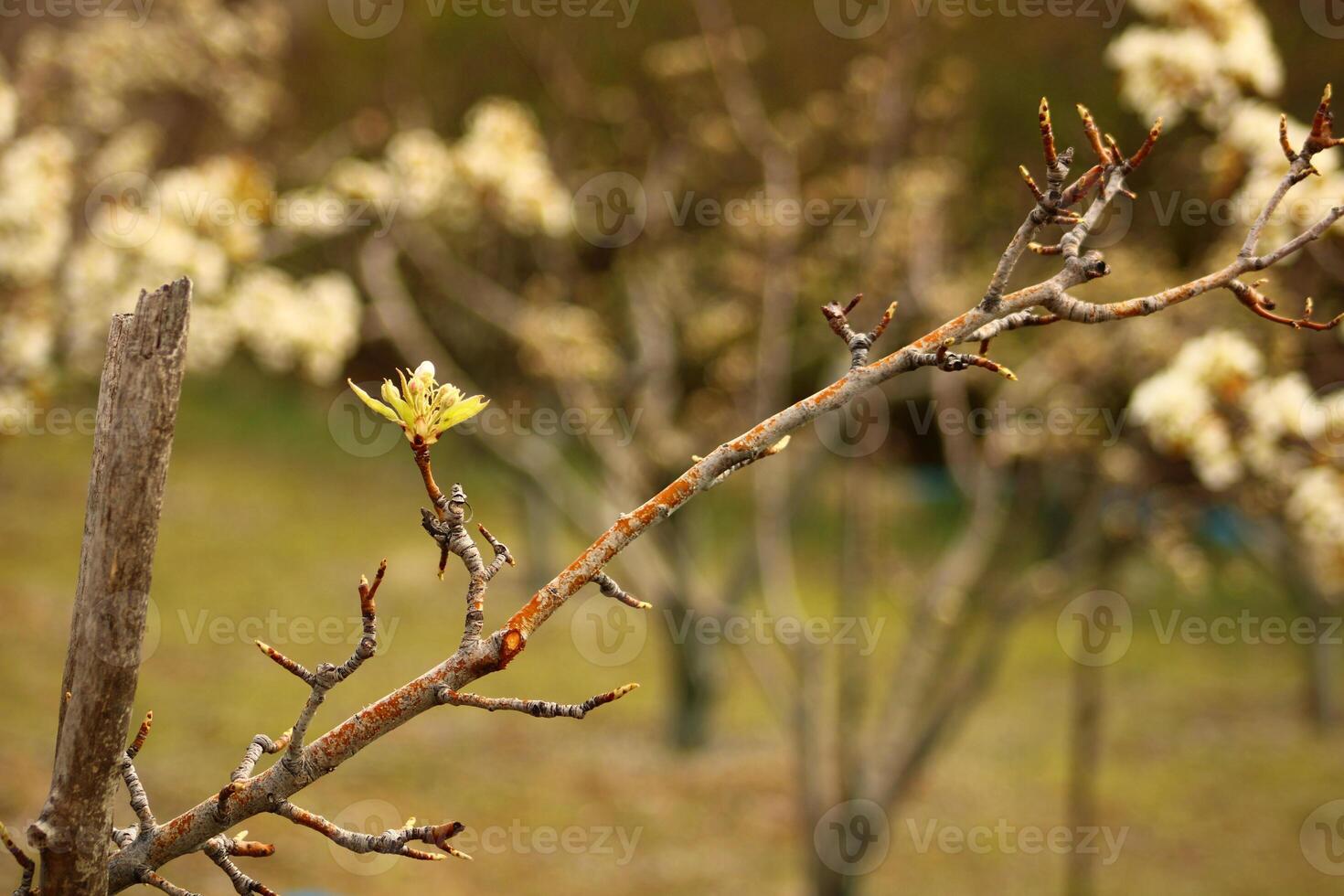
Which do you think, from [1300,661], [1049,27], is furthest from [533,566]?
[1300,661]

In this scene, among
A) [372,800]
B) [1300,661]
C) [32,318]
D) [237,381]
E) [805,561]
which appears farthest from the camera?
[237,381]

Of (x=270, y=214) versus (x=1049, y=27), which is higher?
(x=1049, y=27)

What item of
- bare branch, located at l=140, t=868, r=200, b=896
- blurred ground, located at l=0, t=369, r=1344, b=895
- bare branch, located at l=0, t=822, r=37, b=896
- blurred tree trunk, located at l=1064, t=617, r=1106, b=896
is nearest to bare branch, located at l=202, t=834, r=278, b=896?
bare branch, located at l=140, t=868, r=200, b=896

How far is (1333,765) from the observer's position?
29.9 feet

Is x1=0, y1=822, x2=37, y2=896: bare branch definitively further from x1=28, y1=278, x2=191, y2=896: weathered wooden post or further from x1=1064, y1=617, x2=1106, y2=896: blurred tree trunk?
x1=1064, y1=617, x2=1106, y2=896: blurred tree trunk

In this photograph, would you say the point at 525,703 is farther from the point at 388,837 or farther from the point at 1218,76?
the point at 1218,76

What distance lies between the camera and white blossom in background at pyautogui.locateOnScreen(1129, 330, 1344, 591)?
126 inches

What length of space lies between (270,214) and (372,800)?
3.96m

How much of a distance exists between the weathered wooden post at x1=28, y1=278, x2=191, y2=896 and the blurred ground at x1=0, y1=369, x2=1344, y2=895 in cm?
509

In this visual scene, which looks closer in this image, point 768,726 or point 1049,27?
point 1049,27

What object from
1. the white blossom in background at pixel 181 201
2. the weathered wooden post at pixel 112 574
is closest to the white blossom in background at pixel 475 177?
the white blossom in background at pixel 181 201

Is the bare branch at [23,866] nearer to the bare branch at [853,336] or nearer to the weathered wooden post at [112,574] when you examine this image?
the weathered wooden post at [112,574]

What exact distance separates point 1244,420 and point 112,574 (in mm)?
3233

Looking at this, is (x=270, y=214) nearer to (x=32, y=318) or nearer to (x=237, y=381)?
(x=32, y=318)
